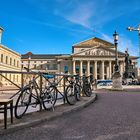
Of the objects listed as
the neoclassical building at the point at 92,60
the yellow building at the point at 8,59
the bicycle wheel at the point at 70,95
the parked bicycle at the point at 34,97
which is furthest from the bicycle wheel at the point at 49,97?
the neoclassical building at the point at 92,60

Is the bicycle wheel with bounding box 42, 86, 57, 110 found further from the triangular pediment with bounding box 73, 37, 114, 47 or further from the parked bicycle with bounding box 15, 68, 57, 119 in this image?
the triangular pediment with bounding box 73, 37, 114, 47

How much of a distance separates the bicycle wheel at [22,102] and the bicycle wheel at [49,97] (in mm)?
909

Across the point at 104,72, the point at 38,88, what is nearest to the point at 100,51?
the point at 104,72

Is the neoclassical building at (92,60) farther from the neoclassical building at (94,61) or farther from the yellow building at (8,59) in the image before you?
the yellow building at (8,59)

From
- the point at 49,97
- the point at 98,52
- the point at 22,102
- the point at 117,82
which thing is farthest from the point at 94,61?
the point at 22,102

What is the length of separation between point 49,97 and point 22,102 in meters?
1.49

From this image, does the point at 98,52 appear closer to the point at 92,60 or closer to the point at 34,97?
the point at 92,60

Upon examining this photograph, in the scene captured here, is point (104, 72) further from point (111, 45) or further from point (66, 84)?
point (66, 84)

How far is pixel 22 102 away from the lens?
5672mm

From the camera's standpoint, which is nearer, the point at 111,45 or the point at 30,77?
the point at 30,77

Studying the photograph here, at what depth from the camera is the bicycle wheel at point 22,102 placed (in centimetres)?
545

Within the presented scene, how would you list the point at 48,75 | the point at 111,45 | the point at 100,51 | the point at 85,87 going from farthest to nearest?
the point at 111,45
the point at 100,51
the point at 85,87
the point at 48,75

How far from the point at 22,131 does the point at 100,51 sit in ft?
303

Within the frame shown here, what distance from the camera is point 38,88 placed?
6.43 meters
